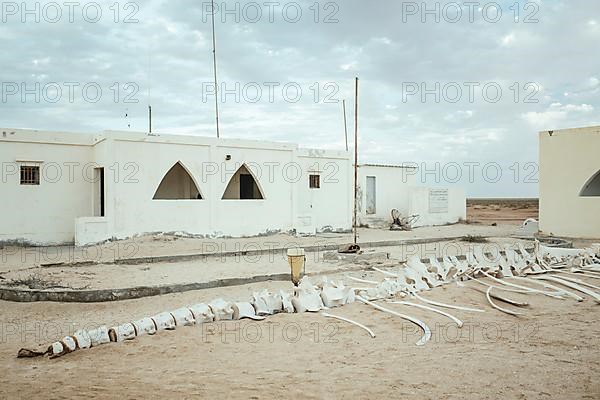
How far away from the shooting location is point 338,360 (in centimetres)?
509

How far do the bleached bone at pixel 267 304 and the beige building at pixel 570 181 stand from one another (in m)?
16.3

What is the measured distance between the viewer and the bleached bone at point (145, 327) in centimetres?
598

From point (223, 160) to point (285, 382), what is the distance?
1500 cm

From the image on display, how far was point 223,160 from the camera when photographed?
18844 millimetres

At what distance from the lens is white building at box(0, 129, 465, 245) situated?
53.6ft

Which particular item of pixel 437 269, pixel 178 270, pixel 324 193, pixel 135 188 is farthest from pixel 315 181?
pixel 437 269

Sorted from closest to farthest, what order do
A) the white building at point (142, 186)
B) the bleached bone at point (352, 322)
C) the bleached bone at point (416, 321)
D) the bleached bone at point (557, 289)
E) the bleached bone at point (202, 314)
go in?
1. the bleached bone at point (416, 321)
2. the bleached bone at point (352, 322)
3. the bleached bone at point (202, 314)
4. the bleached bone at point (557, 289)
5. the white building at point (142, 186)

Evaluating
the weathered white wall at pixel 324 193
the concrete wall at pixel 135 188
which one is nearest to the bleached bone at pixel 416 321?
the concrete wall at pixel 135 188

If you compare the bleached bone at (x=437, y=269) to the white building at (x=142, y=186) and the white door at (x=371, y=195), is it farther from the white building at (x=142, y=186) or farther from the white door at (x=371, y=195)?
the white door at (x=371, y=195)

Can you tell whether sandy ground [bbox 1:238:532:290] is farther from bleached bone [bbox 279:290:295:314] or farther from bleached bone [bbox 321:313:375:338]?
bleached bone [bbox 321:313:375:338]

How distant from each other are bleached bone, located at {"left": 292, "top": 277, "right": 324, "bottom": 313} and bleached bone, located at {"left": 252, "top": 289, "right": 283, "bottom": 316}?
21 cm

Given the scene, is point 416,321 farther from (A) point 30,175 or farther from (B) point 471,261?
(A) point 30,175

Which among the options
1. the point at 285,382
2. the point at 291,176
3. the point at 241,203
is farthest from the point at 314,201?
the point at 285,382

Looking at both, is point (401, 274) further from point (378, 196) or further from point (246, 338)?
point (378, 196)
